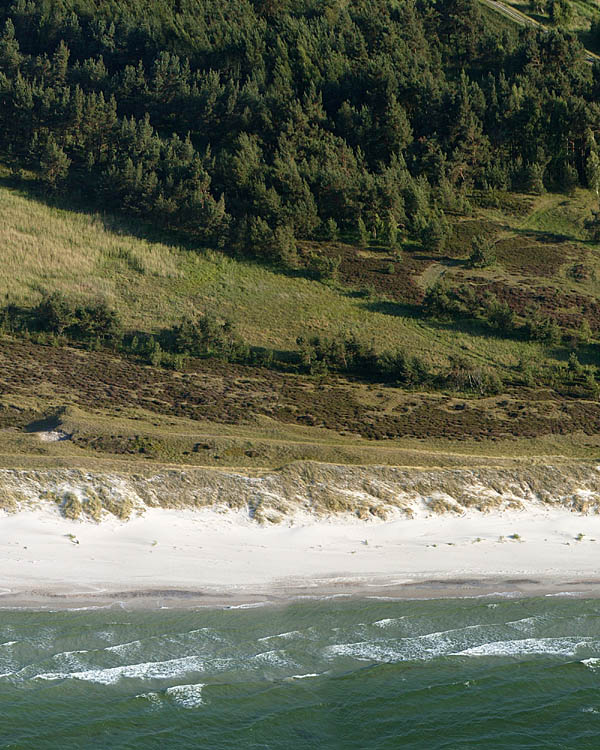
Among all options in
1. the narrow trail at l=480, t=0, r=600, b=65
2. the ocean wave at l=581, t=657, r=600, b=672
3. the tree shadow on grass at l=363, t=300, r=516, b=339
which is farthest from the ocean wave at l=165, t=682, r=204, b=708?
the narrow trail at l=480, t=0, r=600, b=65

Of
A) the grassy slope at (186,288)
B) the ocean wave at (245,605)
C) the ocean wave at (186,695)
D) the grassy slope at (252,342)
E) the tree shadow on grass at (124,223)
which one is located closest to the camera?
the ocean wave at (186,695)

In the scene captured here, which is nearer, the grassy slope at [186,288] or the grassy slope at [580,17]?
the grassy slope at [186,288]

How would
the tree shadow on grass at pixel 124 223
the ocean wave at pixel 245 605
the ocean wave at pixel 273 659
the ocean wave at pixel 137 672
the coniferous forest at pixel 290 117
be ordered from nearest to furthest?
1. the ocean wave at pixel 137 672
2. the ocean wave at pixel 273 659
3. the ocean wave at pixel 245 605
4. the tree shadow on grass at pixel 124 223
5. the coniferous forest at pixel 290 117

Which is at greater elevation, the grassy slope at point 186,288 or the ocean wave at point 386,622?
the grassy slope at point 186,288

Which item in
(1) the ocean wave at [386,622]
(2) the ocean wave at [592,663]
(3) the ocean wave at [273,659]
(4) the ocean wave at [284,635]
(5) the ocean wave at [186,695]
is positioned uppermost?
(2) the ocean wave at [592,663]

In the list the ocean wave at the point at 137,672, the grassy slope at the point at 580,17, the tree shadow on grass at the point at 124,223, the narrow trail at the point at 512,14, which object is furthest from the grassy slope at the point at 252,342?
the narrow trail at the point at 512,14

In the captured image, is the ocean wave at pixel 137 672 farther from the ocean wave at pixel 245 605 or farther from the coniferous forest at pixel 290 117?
the coniferous forest at pixel 290 117

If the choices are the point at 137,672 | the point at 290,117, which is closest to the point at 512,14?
the point at 290,117
